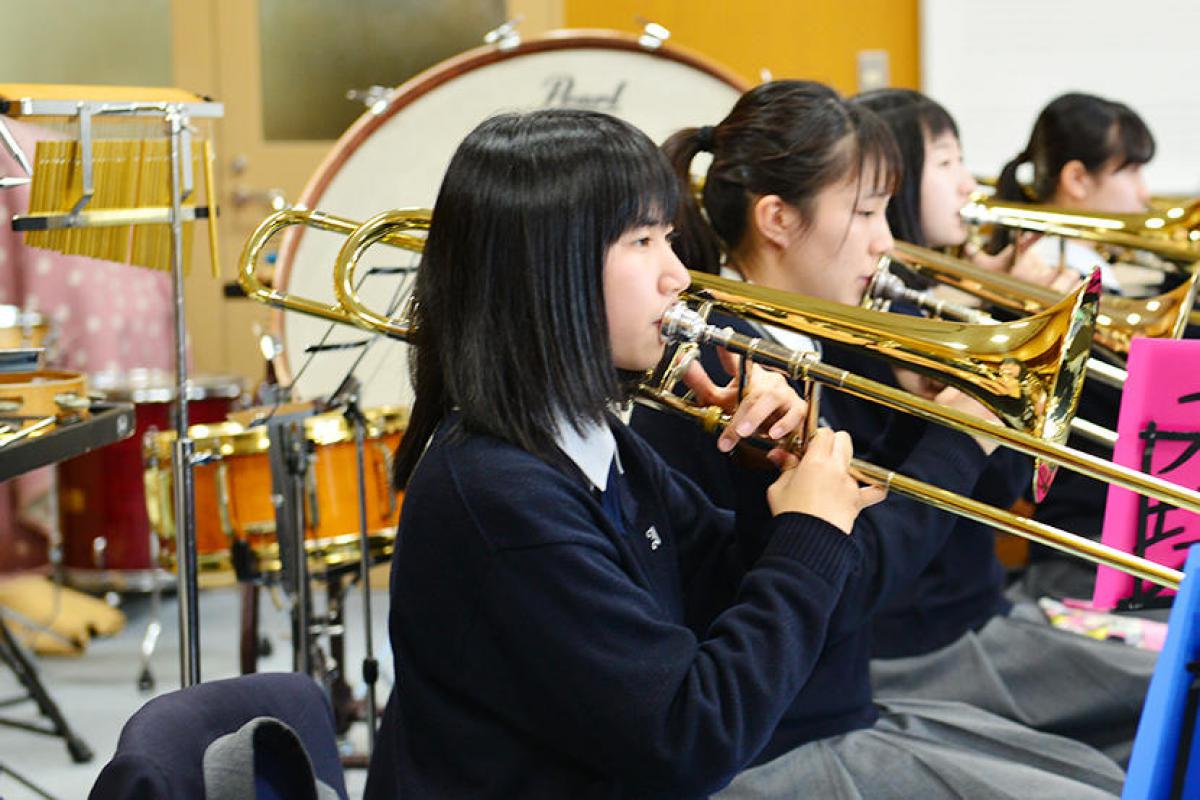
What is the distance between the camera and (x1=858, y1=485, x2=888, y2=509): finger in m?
1.42

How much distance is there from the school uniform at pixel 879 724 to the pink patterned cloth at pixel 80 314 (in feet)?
8.06

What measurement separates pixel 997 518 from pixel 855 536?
0.79ft

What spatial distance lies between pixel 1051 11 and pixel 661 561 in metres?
3.36

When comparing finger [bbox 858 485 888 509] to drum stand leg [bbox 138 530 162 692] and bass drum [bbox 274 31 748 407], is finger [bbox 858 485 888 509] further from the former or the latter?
drum stand leg [bbox 138 530 162 692]

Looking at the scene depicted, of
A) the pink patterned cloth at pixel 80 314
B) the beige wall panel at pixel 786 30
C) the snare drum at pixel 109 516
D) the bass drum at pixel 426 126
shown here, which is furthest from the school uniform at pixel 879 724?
the beige wall panel at pixel 786 30

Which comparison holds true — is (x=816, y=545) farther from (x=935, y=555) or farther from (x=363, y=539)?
(x=363, y=539)

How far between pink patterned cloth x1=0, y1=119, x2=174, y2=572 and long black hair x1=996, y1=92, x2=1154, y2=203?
2.13 metres

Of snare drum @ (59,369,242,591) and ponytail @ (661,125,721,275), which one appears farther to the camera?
snare drum @ (59,369,242,591)

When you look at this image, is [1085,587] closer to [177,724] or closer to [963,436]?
[963,436]

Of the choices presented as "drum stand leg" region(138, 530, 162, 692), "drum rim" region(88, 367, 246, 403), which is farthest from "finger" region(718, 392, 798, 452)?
"drum rim" region(88, 367, 246, 403)

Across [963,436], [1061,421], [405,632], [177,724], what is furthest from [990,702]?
[177,724]

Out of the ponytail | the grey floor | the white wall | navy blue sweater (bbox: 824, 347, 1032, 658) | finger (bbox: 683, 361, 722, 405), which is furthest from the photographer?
the white wall

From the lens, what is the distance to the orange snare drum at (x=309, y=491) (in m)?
2.62

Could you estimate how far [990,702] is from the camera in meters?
2.02
